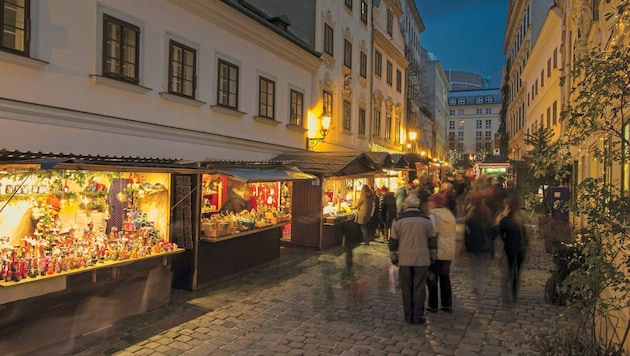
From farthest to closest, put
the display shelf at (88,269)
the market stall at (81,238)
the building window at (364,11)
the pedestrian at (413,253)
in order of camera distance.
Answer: the building window at (364,11)
the pedestrian at (413,253)
the market stall at (81,238)
the display shelf at (88,269)

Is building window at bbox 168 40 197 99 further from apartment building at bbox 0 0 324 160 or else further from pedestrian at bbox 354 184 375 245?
pedestrian at bbox 354 184 375 245

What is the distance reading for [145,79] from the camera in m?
9.53

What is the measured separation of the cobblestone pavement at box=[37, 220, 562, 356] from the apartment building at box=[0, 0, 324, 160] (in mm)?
3461

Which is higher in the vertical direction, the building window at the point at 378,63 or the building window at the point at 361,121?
the building window at the point at 378,63

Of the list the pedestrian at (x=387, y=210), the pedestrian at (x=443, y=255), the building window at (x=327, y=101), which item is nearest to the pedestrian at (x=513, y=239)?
the pedestrian at (x=443, y=255)

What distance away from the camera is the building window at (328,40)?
18.0 metres

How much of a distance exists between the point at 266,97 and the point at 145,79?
4.87 meters

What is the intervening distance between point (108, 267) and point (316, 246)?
23.5 ft

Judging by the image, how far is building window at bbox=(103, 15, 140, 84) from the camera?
8.62 meters

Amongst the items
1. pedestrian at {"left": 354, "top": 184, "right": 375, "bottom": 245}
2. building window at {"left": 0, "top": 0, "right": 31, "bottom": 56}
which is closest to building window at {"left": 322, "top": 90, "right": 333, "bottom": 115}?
pedestrian at {"left": 354, "top": 184, "right": 375, "bottom": 245}

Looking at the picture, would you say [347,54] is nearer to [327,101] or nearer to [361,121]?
[327,101]

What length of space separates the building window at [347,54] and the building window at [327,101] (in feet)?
7.68

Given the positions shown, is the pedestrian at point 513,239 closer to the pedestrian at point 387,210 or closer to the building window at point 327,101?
the pedestrian at point 387,210

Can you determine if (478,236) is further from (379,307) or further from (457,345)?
(457,345)
